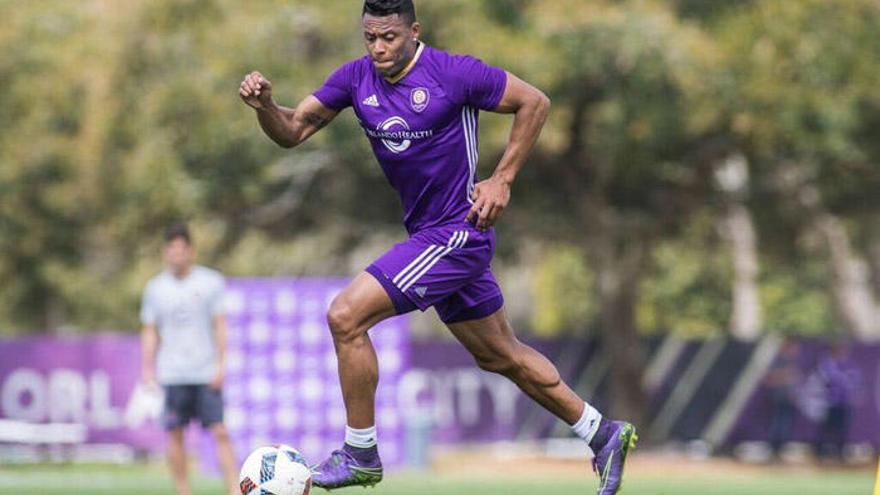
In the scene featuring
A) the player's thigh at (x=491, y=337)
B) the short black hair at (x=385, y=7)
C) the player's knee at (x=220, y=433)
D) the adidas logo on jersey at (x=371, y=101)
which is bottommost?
the player's knee at (x=220, y=433)

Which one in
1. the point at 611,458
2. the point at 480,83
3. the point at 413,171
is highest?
the point at 480,83

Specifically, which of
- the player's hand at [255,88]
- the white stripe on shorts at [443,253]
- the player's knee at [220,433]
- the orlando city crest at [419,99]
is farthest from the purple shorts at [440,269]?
the player's knee at [220,433]

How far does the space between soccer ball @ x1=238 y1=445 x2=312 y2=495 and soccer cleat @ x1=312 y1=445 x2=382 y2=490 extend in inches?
3.3

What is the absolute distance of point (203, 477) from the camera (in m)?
21.3

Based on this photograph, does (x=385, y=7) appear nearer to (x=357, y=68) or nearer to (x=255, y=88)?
(x=357, y=68)

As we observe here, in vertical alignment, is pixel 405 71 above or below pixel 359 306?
above

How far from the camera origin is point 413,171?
8844mm

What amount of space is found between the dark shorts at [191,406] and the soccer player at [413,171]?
485 cm

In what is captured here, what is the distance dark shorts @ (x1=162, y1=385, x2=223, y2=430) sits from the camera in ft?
44.3

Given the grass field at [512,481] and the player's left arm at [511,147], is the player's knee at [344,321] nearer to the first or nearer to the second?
the player's left arm at [511,147]

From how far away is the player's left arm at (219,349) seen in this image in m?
13.6

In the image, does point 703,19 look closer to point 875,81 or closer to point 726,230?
point 875,81

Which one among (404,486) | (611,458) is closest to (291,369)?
(404,486)

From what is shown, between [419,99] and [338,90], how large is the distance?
1.86ft
